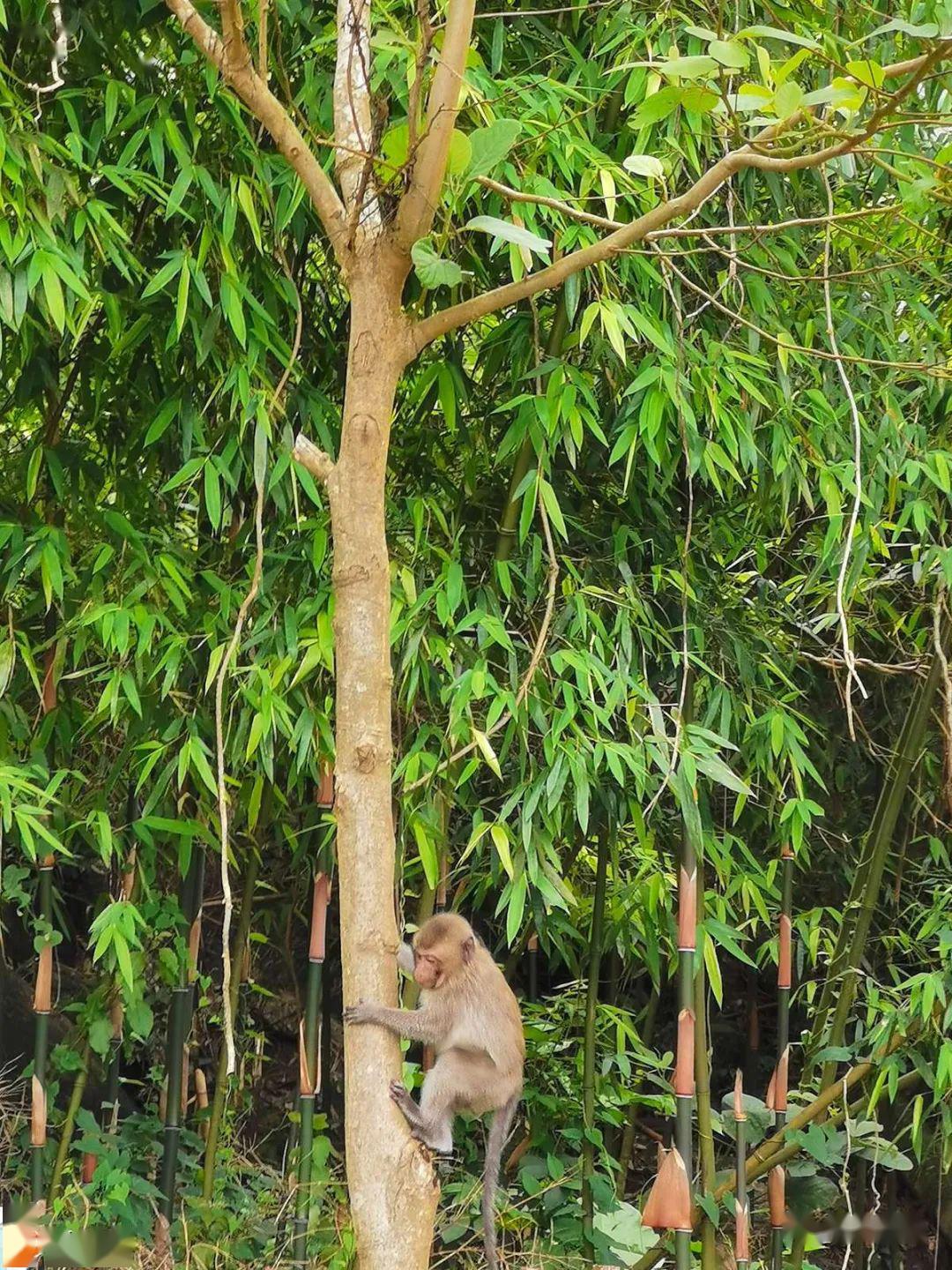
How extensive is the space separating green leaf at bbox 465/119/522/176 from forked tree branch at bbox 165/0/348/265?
0.20 m

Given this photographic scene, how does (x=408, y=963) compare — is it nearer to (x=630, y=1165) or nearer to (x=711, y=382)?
(x=711, y=382)

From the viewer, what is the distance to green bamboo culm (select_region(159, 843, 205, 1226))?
3533 mm

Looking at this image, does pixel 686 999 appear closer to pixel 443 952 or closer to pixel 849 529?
pixel 443 952

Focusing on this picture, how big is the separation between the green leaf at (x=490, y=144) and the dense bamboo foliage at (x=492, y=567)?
0.72 ft

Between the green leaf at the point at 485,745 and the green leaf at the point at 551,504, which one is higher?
the green leaf at the point at 551,504

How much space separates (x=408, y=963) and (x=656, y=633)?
930 mm

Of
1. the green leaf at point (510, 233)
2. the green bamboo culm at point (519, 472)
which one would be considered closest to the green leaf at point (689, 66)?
the green leaf at point (510, 233)

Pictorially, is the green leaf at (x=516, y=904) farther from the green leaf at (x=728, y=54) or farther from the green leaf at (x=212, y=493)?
the green leaf at (x=728, y=54)

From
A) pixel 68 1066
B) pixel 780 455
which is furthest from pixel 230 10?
pixel 68 1066

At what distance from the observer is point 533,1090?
12.8 feet

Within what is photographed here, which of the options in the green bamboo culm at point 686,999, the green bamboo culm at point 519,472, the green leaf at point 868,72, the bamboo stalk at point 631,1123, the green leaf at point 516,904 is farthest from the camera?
the bamboo stalk at point 631,1123

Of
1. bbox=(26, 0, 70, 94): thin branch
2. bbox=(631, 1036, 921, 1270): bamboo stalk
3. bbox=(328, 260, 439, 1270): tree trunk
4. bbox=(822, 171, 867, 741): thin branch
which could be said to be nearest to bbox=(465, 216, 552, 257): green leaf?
bbox=(328, 260, 439, 1270): tree trunk

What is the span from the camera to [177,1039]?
3559 millimetres

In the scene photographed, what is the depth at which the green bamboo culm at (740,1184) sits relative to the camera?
3615 mm
